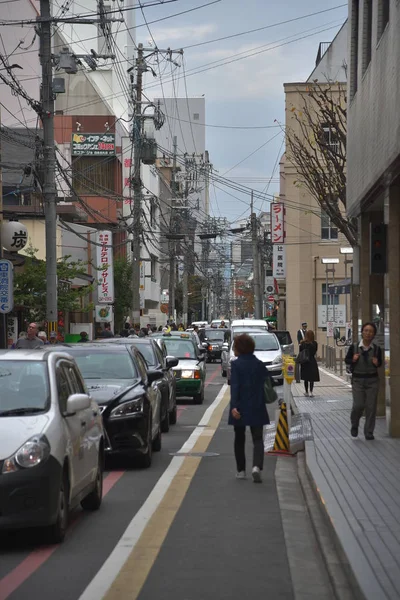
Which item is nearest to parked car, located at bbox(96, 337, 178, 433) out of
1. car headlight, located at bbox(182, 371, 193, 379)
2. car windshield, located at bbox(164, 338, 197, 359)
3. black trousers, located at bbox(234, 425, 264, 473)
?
black trousers, located at bbox(234, 425, 264, 473)

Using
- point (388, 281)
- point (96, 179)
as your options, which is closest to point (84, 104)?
point (96, 179)

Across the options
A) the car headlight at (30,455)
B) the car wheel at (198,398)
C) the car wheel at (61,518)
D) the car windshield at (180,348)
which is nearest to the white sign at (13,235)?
the car windshield at (180,348)

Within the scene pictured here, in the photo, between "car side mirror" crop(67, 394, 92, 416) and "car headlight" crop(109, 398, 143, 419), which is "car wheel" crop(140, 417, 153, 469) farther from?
"car side mirror" crop(67, 394, 92, 416)

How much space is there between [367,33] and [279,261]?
132ft

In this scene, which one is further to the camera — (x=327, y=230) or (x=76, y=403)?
(x=327, y=230)

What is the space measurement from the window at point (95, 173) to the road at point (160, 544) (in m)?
59.7

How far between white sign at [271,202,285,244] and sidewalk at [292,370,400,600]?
1470 inches

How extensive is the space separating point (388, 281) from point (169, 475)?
569 cm

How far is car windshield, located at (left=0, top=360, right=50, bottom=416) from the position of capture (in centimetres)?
931

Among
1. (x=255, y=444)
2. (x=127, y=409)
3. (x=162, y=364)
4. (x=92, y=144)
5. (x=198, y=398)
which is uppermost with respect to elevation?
(x=92, y=144)

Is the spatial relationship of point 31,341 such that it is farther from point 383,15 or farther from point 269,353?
point 269,353

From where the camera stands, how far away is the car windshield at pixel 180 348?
29.0 m

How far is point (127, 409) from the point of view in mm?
14156

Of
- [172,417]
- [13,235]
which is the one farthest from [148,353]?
[13,235]
